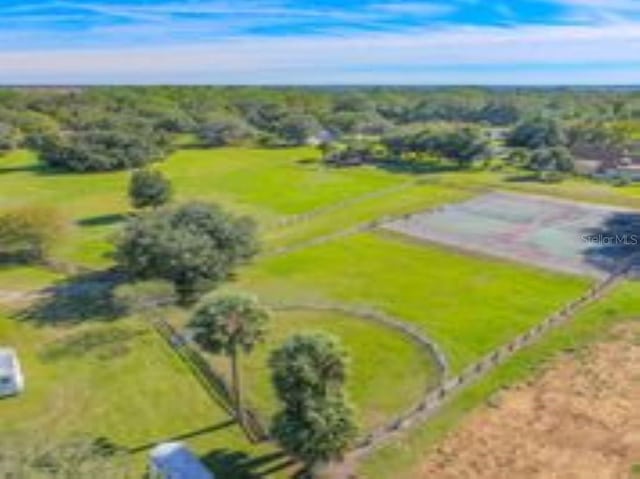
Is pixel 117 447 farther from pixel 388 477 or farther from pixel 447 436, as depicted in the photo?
pixel 447 436

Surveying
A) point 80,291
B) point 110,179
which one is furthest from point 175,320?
point 110,179

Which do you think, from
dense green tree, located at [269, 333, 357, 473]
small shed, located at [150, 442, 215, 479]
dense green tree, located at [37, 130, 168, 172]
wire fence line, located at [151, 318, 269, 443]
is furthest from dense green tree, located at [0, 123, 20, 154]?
dense green tree, located at [269, 333, 357, 473]

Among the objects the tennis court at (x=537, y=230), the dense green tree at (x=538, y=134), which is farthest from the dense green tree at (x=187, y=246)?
the dense green tree at (x=538, y=134)

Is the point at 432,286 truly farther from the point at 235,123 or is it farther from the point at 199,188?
the point at 235,123

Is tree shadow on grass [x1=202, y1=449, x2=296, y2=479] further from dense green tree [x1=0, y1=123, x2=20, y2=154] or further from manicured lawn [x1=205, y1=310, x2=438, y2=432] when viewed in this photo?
dense green tree [x1=0, y1=123, x2=20, y2=154]

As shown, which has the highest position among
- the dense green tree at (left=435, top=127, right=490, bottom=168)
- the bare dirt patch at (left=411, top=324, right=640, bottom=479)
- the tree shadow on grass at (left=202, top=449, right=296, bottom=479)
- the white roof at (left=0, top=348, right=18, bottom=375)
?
the dense green tree at (left=435, top=127, right=490, bottom=168)

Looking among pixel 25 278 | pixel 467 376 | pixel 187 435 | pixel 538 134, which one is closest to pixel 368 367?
pixel 467 376
